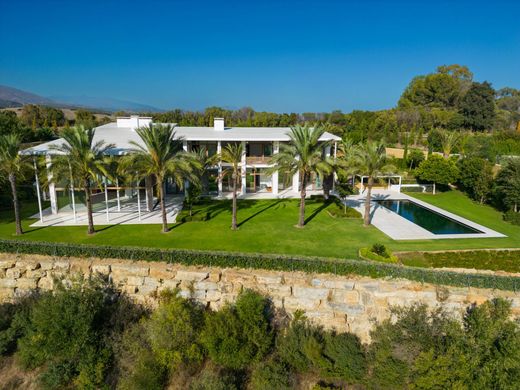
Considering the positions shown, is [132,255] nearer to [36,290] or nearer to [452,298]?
[36,290]

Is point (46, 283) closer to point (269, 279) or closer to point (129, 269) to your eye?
point (129, 269)

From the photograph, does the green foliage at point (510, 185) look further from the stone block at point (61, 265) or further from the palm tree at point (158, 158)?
the stone block at point (61, 265)

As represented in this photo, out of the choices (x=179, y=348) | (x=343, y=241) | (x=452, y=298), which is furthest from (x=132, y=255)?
(x=452, y=298)

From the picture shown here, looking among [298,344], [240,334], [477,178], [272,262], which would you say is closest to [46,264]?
[240,334]

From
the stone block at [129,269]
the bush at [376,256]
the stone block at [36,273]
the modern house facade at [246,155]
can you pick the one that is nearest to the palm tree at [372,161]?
the bush at [376,256]

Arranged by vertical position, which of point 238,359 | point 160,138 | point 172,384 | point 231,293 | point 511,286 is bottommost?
point 172,384

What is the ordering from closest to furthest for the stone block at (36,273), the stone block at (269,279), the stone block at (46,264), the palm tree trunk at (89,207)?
the stone block at (269,279)
the stone block at (46,264)
the stone block at (36,273)
the palm tree trunk at (89,207)

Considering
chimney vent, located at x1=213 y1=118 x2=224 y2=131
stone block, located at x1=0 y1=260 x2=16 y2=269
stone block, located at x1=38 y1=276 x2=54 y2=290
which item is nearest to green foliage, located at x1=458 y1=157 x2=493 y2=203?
chimney vent, located at x1=213 y1=118 x2=224 y2=131
